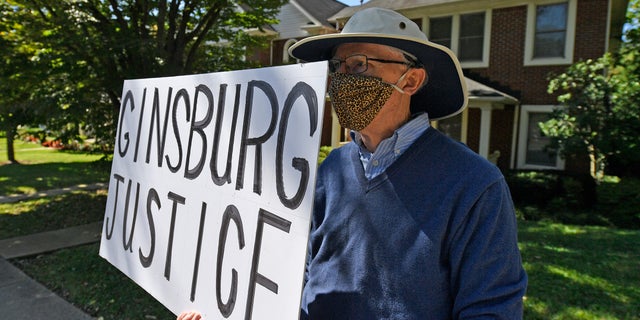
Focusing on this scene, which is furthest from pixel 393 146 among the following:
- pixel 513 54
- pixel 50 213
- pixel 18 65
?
pixel 513 54

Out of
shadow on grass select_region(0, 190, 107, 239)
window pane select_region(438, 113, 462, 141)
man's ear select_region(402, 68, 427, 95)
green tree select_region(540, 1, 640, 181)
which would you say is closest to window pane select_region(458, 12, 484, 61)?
window pane select_region(438, 113, 462, 141)

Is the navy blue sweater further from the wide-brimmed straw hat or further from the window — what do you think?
the window

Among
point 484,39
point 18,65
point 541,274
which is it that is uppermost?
point 484,39

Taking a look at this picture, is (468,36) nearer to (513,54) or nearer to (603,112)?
(513,54)

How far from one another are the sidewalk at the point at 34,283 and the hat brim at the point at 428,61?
11.2ft

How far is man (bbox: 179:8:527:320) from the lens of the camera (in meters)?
1.32

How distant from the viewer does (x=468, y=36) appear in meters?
13.2

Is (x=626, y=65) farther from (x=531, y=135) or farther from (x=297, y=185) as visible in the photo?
(x=297, y=185)

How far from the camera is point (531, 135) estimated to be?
41.3 ft

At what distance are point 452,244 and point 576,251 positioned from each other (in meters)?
5.10

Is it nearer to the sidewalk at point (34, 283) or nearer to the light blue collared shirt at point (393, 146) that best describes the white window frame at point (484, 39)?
Answer: the sidewalk at point (34, 283)

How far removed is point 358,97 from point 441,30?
13.1m

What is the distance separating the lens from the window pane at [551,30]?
1173 centimetres

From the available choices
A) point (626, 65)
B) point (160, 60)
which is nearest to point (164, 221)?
point (160, 60)
